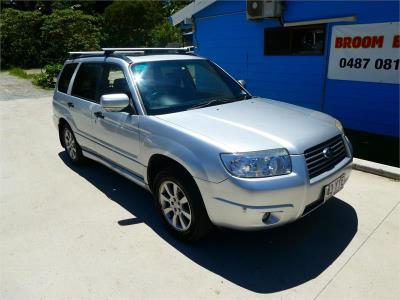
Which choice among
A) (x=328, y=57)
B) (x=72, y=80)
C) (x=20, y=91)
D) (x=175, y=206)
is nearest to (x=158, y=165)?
(x=175, y=206)

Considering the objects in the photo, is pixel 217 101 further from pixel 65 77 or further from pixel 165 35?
pixel 165 35

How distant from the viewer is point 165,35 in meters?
28.7

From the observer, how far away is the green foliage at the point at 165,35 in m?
28.5

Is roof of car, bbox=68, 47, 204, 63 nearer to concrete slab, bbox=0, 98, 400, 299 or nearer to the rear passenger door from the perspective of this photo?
the rear passenger door

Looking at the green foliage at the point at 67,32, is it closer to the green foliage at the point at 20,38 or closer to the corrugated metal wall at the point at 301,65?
the green foliage at the point at 20,38

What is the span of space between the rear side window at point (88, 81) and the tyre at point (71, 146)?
72cm

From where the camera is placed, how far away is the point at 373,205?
161 inches

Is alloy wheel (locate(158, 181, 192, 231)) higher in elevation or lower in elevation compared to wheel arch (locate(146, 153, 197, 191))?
lower

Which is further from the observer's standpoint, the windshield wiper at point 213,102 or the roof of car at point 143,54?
the roof of car at point 143,54

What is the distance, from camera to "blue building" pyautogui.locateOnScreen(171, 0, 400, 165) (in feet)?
20.9

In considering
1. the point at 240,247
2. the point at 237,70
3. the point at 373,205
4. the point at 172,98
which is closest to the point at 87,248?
the point at 240,247

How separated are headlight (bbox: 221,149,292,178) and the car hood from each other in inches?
2.2

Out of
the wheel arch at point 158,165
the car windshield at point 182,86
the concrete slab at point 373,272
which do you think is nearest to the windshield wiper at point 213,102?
the car windshield at point 182,86

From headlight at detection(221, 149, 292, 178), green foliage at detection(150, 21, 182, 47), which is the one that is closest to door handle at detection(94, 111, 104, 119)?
headlight at detection(221, 149, 292, 178)
